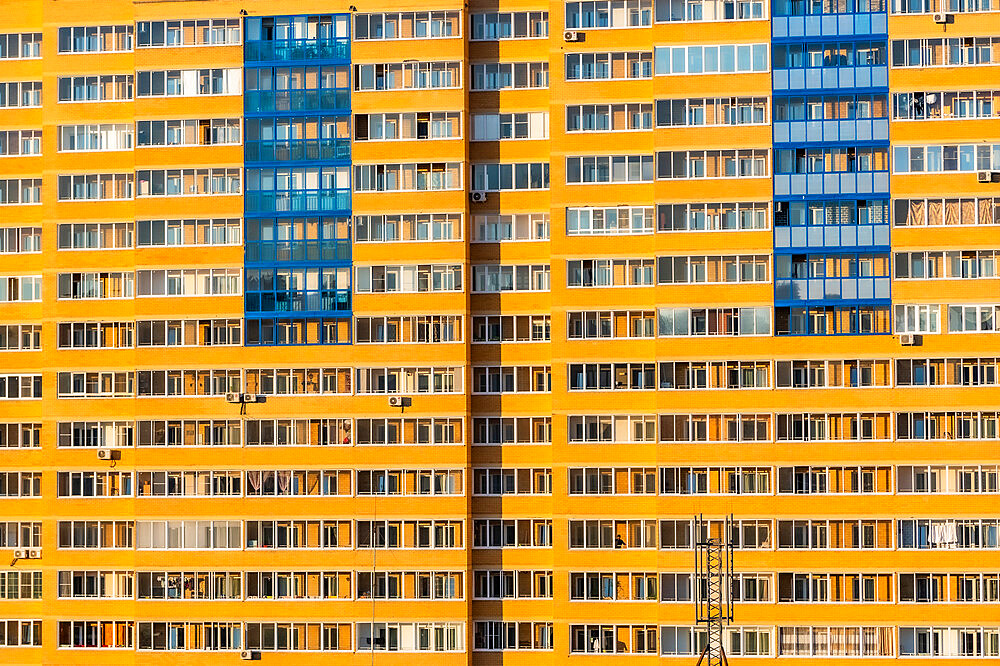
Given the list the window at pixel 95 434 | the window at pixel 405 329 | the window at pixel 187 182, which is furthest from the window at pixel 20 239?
the window at pixel 405 329

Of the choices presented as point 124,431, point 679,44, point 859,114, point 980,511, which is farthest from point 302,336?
point 980,511

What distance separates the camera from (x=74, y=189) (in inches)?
2918

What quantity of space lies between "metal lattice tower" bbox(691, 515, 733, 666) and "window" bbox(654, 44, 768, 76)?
21.6m

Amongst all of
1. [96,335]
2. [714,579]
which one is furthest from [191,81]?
[714,579]

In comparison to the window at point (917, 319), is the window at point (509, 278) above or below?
above

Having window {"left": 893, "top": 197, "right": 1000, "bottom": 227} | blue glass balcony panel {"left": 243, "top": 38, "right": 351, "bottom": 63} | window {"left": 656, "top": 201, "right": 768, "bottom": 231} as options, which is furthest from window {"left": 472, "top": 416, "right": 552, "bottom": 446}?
window {"left": 893, "top": 197, "right": 1000, "bottom": 227}

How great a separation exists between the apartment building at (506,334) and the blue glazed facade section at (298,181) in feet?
0.51

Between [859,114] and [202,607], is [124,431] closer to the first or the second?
[202,607]

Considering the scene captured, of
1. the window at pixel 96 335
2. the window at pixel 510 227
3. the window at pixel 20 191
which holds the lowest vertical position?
the window at pixel 96 335

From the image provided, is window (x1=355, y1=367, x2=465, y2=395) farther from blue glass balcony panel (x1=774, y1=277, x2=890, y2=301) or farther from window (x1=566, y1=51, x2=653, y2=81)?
blue glass balcony panel (x1=774, y1=277, x2=890, y2=301)

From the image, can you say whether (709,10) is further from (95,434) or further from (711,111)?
(95,434)

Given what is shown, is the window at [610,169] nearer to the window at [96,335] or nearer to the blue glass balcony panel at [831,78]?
the blue glass balcony panel at [831,78]

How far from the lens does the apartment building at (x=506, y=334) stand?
69938mm

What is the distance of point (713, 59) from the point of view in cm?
7112
